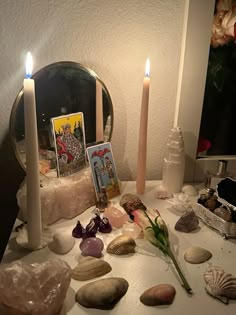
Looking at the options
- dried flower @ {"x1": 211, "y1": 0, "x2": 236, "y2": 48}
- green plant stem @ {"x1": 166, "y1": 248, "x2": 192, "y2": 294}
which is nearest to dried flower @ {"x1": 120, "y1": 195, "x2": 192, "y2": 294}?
green plant stem @ {"x1": 166, "y1": 248, "x2": 192, "y2": 294}

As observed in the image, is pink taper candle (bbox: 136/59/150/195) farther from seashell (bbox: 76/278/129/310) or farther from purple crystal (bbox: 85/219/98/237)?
seashell (bbox: 76/278/129/310)

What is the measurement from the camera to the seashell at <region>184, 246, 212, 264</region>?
490mm

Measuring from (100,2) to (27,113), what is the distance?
0.34 metres

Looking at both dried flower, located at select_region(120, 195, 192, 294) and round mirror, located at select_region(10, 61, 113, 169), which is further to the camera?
round mirror, located at select_region(10, 61, 113, 169)

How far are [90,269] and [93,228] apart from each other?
10 centimetres

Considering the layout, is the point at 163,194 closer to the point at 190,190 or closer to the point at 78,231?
the point at 190,190

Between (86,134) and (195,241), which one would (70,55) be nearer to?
(86,134)

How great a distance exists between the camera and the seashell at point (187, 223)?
0.57 meters

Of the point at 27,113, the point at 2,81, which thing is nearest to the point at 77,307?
the point at 27,113

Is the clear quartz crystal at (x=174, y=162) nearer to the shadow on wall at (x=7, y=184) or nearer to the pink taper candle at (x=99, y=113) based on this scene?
the pink taper candle at (x=99, y=113)

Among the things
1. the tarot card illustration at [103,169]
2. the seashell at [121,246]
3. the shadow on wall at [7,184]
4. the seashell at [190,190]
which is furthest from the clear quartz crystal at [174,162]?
the shadow on wall at [7,184]

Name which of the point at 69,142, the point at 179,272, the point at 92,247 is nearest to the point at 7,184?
the point at 69,142

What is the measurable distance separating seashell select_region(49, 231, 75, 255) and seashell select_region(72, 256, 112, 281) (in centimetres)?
5

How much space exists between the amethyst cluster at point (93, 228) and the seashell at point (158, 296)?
0.15 m
